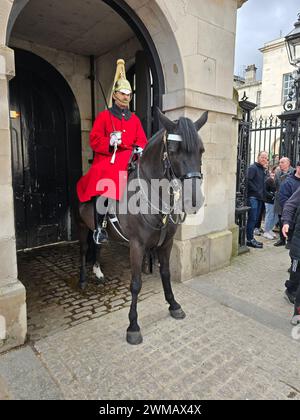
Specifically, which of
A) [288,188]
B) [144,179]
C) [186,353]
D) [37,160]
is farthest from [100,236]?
[288,188]

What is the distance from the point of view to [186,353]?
8.84ft

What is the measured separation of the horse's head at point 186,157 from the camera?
2.35m

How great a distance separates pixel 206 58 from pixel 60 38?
2739 millimetres

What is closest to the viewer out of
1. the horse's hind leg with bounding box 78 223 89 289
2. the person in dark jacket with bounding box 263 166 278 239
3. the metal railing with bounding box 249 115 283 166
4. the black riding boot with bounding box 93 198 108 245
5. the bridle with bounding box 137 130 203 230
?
the bridle with bounding box 137 130 203 230

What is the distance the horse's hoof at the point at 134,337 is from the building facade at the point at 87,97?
102cm

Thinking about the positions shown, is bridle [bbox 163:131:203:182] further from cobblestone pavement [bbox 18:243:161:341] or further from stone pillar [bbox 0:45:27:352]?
cobblestone pavement [bbox 18:243:161:341]

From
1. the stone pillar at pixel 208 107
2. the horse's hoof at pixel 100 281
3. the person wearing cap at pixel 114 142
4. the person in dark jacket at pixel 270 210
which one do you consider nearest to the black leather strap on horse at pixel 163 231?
the person wearing cap at pixel 114 142

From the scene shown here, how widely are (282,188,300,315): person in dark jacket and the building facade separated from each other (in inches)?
47.8

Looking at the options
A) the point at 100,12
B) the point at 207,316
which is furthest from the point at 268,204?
the point at 100,12

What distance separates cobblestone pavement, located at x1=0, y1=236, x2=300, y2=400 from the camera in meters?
2.27

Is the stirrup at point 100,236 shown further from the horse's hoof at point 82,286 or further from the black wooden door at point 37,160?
the black wooden door at point 37,160

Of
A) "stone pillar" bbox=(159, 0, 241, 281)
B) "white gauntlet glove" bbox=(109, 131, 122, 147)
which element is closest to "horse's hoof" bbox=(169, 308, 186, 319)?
"stone pillar" bbox=(159, 0, 241, 281)

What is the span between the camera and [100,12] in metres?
4.47
